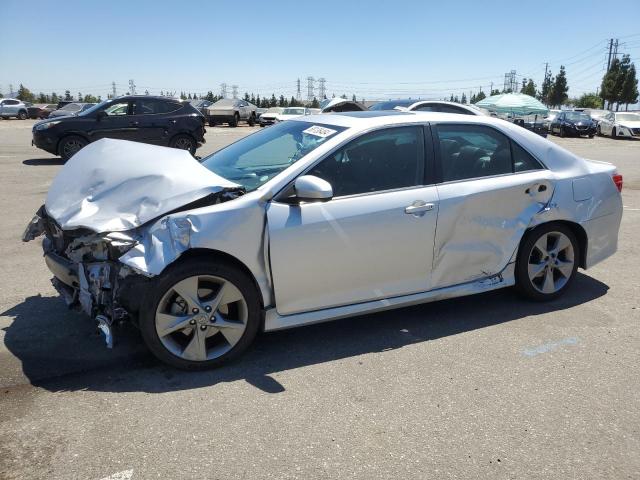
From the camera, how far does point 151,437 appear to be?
2809mm

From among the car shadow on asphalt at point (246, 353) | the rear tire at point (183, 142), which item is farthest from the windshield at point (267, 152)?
the rear tire at point (183, 142)

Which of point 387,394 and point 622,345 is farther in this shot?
point 622,345

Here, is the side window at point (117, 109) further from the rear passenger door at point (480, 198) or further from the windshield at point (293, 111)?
the windshield at point (293, 111)

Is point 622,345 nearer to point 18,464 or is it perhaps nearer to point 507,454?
point 507,454

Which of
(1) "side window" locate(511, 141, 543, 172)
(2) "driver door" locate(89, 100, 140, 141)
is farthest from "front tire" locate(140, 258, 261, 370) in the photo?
(2) "driver door" locate(89, 100, 140, 141)

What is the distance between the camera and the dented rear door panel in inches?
161

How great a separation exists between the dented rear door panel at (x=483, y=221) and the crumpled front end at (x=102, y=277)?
2.11 m

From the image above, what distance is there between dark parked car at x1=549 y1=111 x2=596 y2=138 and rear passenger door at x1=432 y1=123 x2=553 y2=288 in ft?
98.1

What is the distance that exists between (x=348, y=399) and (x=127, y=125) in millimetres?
12266

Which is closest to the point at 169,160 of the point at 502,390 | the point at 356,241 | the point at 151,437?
the point at 356,241

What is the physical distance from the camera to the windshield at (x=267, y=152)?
3.92 m

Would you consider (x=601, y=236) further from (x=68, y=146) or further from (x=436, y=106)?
(x=68, y=146)

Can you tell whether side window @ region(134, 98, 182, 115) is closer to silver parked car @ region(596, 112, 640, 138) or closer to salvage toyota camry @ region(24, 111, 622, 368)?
salvage toyota camry @ region(24, 111, 622, 368)

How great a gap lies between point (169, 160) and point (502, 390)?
271cm
